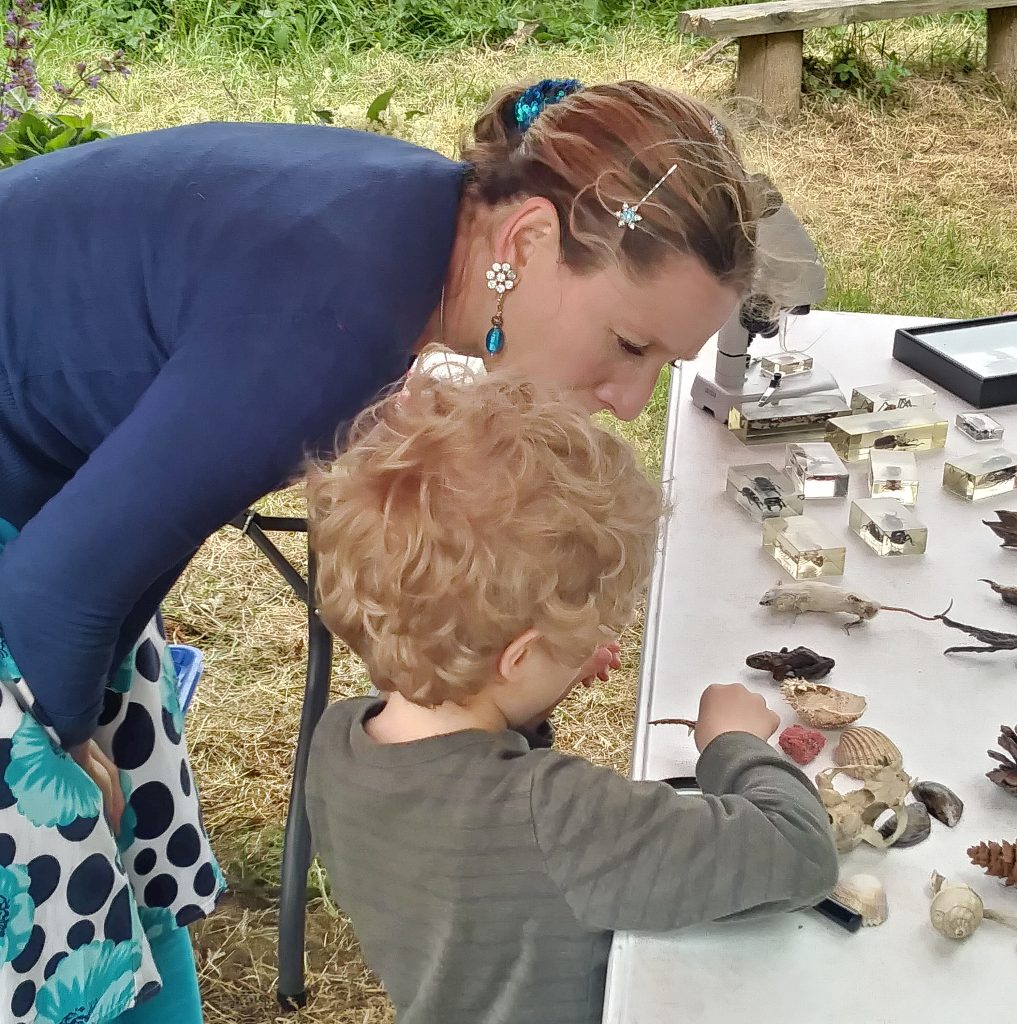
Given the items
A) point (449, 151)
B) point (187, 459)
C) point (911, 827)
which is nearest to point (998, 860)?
point (911, 827)

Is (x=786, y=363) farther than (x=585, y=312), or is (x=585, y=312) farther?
(x=786, y=363)

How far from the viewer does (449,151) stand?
4492 mm

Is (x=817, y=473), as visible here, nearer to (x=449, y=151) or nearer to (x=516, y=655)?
(x=516, y=655)

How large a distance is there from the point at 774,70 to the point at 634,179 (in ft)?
14.2

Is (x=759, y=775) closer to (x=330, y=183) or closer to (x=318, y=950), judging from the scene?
(x=330, y=183)

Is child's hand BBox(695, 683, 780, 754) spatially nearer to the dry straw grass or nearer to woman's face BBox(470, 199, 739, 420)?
the dry straw grass

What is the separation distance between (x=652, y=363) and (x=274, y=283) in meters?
0.40

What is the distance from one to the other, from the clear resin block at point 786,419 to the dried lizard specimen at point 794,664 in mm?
509

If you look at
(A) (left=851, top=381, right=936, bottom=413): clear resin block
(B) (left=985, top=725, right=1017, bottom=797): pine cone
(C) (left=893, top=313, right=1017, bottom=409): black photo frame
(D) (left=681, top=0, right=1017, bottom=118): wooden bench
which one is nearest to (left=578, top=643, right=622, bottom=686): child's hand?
(B) (left=985, top=725, right=1017, bottom=797): pine cone

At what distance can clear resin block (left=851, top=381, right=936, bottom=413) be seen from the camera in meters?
1.61

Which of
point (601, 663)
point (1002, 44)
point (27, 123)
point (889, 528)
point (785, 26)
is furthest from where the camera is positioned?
point (1002, 44)

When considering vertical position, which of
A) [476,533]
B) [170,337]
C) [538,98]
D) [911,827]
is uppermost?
[538,98]

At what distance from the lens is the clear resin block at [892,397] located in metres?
1.61

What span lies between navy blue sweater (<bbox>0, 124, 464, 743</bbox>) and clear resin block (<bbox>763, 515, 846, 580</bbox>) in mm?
514
